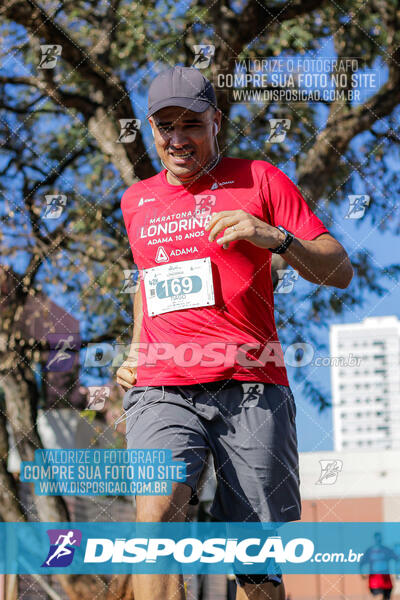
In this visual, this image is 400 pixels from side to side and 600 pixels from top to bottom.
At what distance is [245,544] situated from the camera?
2.88 m

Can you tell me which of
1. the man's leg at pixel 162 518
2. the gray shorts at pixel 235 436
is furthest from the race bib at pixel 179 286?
the man's leg at pixel 162 518

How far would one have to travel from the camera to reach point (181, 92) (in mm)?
2889

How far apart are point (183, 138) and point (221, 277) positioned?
1.74ft

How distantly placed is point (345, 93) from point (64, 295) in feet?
11.0

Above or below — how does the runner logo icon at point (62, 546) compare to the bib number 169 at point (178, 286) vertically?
below

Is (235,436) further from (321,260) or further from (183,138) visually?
(183,138)

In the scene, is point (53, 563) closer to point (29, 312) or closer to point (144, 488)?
point (144, 488)

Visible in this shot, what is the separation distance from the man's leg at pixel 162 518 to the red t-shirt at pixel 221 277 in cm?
40

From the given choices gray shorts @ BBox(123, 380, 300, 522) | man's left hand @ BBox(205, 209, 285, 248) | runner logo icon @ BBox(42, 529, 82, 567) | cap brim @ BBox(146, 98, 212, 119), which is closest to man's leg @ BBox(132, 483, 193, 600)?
gray shorts @ BBox(123, 380, 300, 522)

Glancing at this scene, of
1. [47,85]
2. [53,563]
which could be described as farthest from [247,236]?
[47,85]

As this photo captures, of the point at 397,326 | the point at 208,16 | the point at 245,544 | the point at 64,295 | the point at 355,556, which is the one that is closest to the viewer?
the point at 245,544

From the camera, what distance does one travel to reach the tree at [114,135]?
24.5 feet

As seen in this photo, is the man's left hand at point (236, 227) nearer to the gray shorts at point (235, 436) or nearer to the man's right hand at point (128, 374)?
the gray shorts at point (235, 436)

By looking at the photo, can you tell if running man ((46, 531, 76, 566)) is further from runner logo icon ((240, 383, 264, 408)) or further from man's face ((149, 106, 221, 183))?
man's face ((149, 106, 221, 183))
